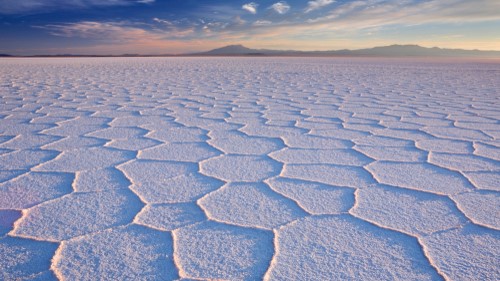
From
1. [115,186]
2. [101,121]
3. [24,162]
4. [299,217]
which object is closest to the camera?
[299,217]

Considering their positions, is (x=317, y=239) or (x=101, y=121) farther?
(x=101, y=121)

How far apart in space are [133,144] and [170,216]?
0.98 metres

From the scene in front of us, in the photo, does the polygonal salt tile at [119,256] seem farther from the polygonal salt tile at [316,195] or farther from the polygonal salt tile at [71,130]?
the polygonal salt tile at [71,130]

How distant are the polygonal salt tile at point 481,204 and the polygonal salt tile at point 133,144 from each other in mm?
1475

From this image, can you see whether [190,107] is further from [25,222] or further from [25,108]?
[25,222]

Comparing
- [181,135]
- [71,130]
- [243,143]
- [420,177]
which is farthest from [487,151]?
[71,130]

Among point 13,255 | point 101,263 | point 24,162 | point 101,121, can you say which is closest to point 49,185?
point 24,162

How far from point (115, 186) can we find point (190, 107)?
6.85 feet

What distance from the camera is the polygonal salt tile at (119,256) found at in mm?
917

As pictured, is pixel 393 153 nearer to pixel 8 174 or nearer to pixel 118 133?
pixel 118 133

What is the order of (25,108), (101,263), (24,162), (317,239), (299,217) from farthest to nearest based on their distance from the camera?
(25,108) → (24,162) → (299,217) → (317,239) → (101,263)

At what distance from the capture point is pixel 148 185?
1.49 metres

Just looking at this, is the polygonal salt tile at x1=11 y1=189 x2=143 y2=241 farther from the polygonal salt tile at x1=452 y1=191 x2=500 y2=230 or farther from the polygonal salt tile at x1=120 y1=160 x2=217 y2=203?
the polygonal salt tile at x1=452 y1=191 x2=500 y2=230

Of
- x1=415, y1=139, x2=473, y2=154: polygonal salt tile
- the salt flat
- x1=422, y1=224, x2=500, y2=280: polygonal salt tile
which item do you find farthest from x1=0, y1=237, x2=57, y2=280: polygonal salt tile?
x1=415, y1=139, x2=473, y2=154: polygonal salt tile
